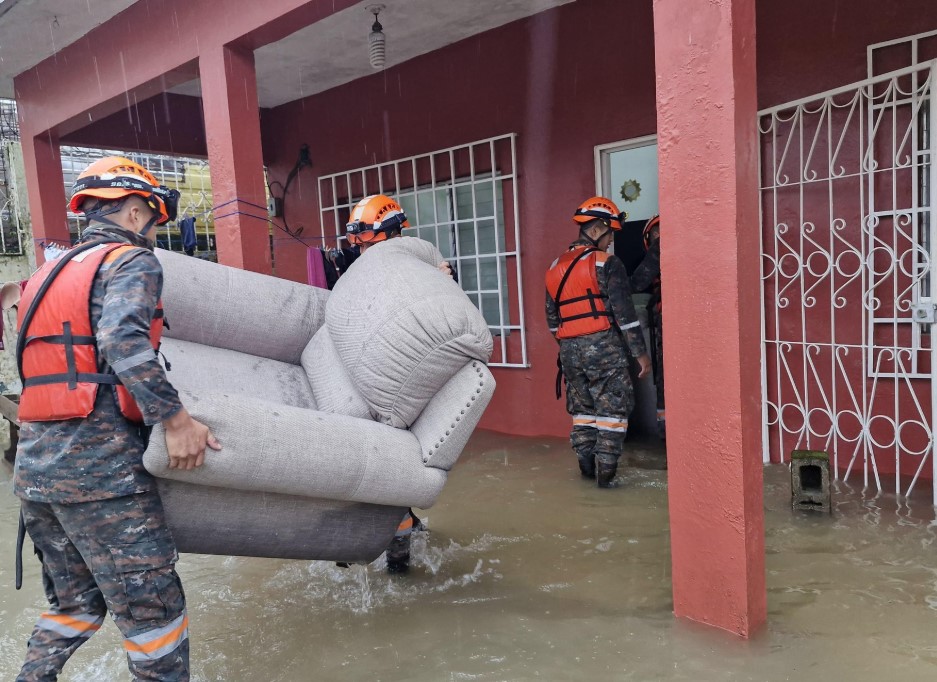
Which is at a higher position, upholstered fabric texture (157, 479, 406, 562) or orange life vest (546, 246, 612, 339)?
orange life vest (546, 246, 612, 339)

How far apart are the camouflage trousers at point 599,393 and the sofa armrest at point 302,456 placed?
1949 millimetres

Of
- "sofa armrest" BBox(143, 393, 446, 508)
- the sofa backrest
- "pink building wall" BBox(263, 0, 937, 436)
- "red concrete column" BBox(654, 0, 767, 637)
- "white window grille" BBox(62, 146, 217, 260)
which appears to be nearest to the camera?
"sofa armrest" BBox(143, 393, 446, 508)

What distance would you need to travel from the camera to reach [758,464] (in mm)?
2350

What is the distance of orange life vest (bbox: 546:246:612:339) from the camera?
13.9ft

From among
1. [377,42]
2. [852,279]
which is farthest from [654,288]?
[377,42]

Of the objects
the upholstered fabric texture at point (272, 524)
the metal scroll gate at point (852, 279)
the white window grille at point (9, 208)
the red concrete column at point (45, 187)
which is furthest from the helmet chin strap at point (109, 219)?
the white window grille at point (9, 208)

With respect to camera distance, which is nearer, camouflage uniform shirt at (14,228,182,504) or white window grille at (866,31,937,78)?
camouflage uniform shirt at (14,228,182,504)

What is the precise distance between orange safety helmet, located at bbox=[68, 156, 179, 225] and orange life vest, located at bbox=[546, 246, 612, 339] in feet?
8.57

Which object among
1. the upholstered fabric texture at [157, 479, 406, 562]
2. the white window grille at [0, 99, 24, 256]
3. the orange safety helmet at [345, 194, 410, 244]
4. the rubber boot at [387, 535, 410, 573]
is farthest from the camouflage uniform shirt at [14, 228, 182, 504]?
the white window grille at [0, 99, 24, 256]

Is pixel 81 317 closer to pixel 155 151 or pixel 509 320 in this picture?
pixel 509 320

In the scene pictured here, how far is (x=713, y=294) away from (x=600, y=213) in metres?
2.05

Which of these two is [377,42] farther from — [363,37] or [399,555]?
[399,555]

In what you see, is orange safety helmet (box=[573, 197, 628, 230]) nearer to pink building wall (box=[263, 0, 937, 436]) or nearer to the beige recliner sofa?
pink building wall (box=[263, 0, 937, 436])

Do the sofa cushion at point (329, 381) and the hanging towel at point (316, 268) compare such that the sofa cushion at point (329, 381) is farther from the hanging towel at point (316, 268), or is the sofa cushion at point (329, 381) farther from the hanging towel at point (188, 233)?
the hanging towel at point (188, 233)
